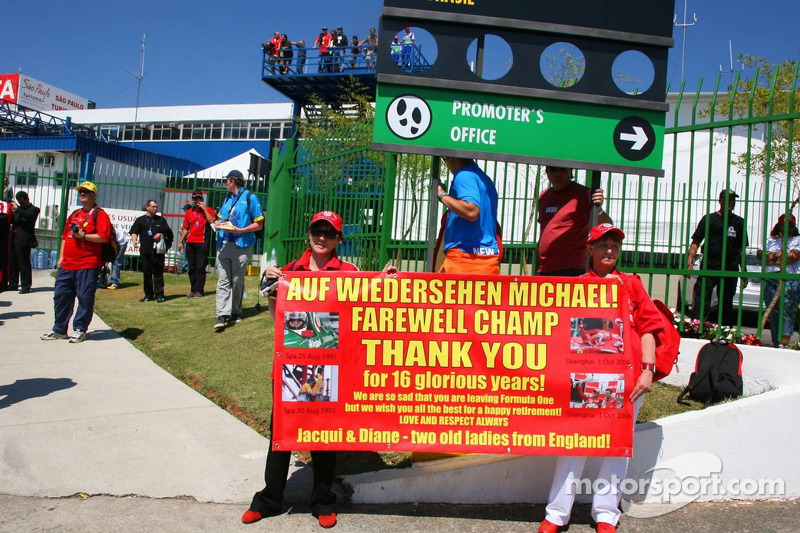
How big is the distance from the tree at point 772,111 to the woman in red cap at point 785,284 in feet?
2.00

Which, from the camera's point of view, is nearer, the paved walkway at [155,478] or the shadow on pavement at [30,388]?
the paved walkway at [155,478]

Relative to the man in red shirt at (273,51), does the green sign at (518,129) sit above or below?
below

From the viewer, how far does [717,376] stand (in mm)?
4906

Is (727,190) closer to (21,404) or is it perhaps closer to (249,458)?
(249,458)

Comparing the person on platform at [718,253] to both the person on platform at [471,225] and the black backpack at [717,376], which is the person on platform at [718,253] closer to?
the black backpack at [717,376]

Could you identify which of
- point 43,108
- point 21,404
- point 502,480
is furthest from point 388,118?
point 43,108

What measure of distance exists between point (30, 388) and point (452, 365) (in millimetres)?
4247

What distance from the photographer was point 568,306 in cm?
363

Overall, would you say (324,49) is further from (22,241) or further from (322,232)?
(322,232)

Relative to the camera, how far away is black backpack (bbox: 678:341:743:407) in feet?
16.0

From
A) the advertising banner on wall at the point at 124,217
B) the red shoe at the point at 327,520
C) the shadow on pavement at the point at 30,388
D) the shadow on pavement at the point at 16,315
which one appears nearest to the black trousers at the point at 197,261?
the shadow on pavement at the point at 16,315

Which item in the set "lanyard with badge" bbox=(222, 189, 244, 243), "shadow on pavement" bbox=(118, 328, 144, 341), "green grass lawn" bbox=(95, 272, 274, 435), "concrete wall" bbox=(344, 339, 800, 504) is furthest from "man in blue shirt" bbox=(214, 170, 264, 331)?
"concrete wall" bbox=(344, 339, 800, 504)

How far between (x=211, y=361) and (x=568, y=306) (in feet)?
15.0

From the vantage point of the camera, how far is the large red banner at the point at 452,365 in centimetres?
358
